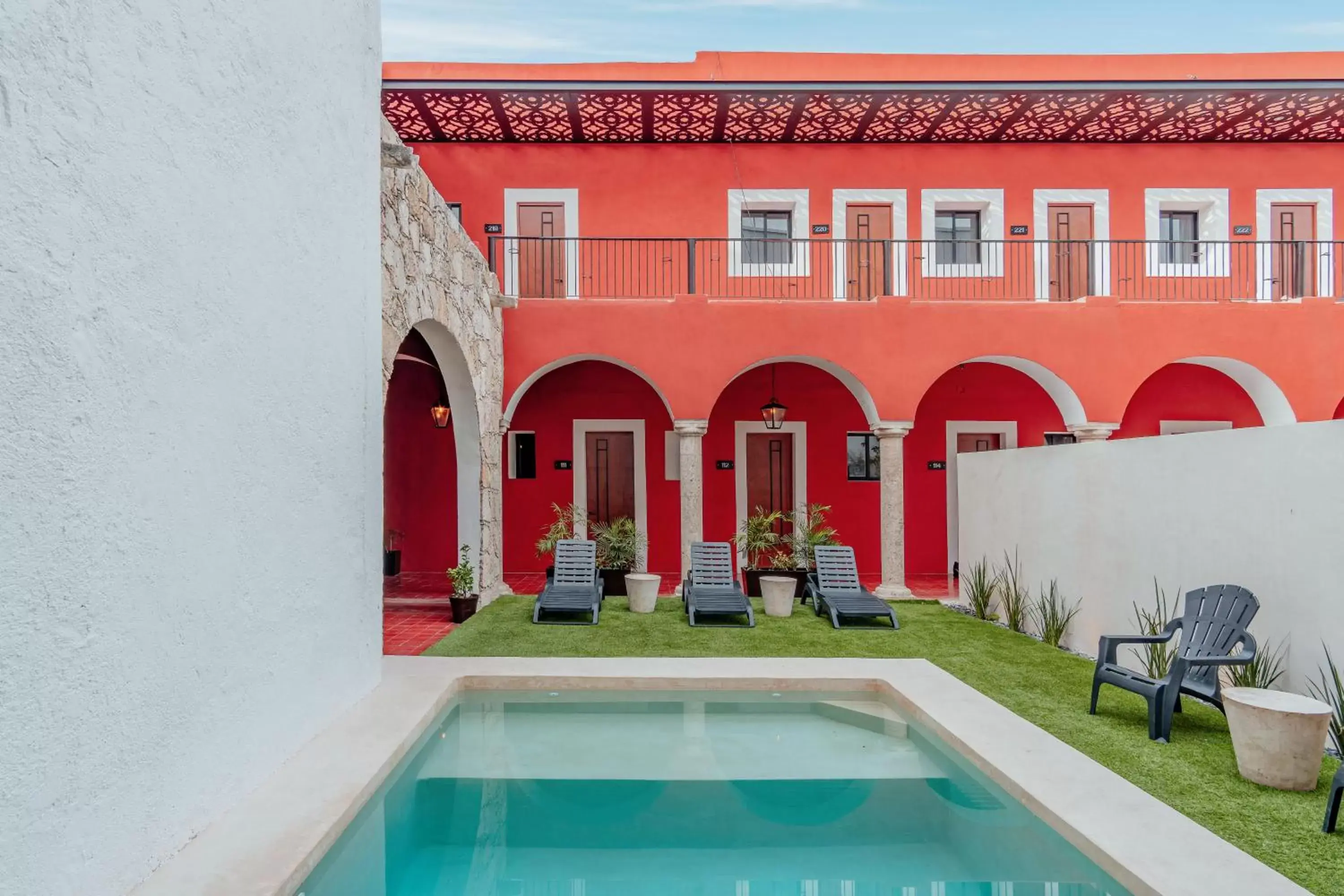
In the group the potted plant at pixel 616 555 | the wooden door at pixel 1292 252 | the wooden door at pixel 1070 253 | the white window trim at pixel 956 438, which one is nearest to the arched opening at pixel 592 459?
the potted plant at pixel 616 555

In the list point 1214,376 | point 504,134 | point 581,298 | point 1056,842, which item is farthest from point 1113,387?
point 504,134

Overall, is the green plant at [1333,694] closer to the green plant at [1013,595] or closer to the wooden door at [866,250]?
the green plant at [1013,595]

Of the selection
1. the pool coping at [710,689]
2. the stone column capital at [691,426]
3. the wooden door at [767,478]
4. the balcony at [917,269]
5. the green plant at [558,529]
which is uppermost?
the balcony at [917,269]

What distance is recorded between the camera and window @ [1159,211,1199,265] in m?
12.0

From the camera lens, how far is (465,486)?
9273mm

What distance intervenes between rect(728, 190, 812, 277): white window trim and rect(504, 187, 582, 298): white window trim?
2391 millimetres

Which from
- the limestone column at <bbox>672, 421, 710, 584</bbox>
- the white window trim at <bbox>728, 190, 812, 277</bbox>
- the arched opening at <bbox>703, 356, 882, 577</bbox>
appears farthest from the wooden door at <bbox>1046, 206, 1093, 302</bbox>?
the limestone column at <bbox>672, 421, 710, 584</bbox>

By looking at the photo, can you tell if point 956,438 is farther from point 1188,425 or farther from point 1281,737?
point 1281,737

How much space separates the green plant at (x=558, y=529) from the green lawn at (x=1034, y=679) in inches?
30.8

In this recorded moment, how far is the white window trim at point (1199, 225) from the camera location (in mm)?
11906

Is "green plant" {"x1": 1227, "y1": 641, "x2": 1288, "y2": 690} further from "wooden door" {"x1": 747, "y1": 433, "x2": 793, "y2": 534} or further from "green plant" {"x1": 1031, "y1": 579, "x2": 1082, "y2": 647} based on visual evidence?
"wooden door" {"x1": 747, "y1": 433, "x2": 793, "y2": 534}

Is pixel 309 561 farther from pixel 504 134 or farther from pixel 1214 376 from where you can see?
pixel 1214 376

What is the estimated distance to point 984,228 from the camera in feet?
39.5

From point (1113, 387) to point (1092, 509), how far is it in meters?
4.19
